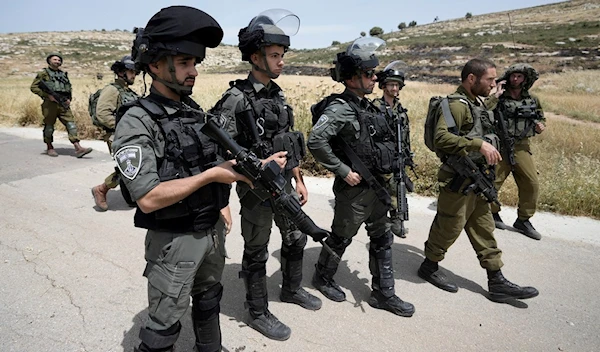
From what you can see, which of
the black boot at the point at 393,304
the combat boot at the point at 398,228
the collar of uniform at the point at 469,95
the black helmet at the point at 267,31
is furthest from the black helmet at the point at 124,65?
the black boot at the point at 393,304

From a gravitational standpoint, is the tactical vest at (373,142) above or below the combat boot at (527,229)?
above

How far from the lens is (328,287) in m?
3.31

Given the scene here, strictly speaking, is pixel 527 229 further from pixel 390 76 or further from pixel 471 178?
pixel 390 76

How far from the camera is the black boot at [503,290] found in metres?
3.18

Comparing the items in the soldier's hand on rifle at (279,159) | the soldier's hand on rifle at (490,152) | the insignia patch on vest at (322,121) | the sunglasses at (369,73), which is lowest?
the soldier's hand on rifle at (490,152)

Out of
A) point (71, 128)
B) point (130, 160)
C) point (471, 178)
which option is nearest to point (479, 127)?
point (471, 178)

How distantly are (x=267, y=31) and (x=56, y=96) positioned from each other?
6692 millimetres

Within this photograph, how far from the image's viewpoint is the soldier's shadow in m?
3.45

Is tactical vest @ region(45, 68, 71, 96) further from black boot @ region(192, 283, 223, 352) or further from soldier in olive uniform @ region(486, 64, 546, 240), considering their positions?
soldier in olive uniform @ region(486, 64, 546, 240)

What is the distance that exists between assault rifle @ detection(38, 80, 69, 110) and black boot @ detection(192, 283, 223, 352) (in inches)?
281

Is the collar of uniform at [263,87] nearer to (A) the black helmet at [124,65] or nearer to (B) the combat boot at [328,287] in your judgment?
(B) the combat boot at [328,287]

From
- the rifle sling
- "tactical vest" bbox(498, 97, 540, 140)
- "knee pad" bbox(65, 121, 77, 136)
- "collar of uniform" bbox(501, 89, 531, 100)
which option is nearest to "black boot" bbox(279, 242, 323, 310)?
the rifle sling

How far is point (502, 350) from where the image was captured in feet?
8.70

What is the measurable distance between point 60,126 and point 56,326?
9246mm
